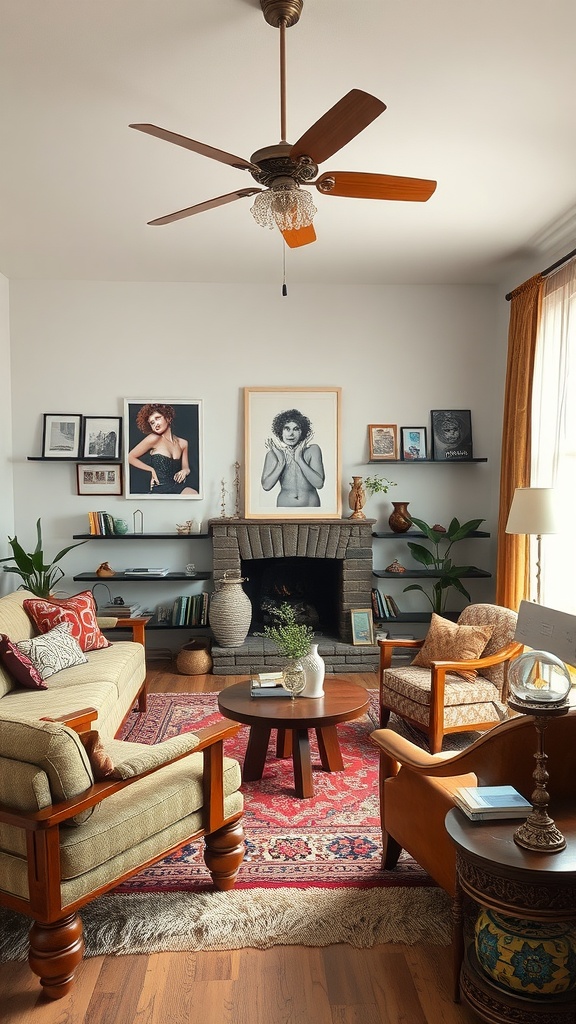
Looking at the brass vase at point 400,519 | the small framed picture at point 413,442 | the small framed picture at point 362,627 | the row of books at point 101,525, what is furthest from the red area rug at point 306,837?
the small framed picture at point 413,442

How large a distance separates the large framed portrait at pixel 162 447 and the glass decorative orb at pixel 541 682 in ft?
15.0

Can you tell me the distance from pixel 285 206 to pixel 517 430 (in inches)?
124

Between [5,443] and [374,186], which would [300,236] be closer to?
[374,186]

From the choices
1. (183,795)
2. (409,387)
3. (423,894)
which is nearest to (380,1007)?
(423,894)

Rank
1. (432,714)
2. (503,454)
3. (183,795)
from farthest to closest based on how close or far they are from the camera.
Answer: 1. (503,454)
2. (432,714)
3. (183,795)

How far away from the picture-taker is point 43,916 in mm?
2184

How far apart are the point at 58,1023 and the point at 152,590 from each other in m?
4.35

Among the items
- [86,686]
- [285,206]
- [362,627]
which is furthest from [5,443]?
[285,206]

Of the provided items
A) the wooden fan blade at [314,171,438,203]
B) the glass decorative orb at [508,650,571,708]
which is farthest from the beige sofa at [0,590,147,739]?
the wooden fan blade at [314,171,438,203]

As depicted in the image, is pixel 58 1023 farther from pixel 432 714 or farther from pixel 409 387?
pixel 409 387

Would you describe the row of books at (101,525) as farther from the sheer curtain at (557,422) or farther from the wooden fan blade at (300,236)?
the wooden fan blade at (300,236)

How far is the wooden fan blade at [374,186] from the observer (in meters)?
2.75

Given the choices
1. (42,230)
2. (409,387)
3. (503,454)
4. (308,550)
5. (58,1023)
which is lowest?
(58,1023)

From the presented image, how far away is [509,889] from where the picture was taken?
75.5 inches
